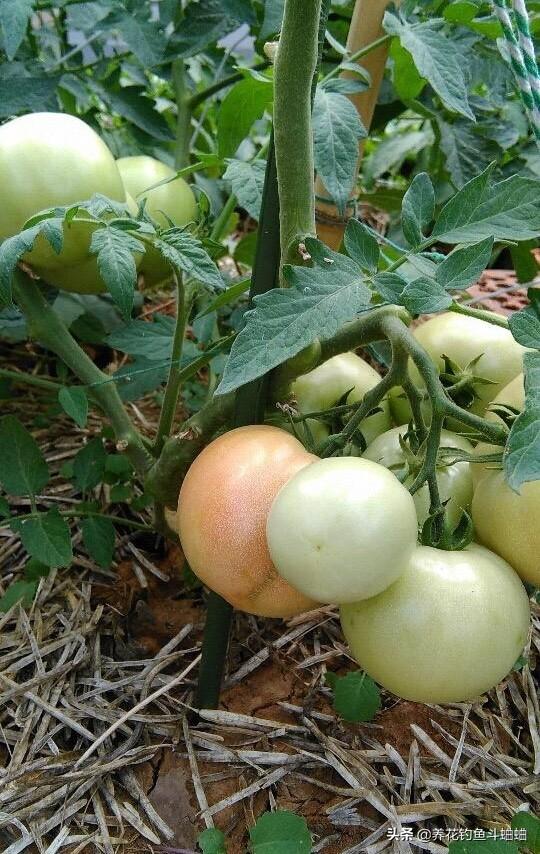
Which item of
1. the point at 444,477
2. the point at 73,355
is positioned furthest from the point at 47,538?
the point at 444,477

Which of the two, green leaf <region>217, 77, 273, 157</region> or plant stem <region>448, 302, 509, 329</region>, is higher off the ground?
green leaf <region>217, 77, 273, 157</region>

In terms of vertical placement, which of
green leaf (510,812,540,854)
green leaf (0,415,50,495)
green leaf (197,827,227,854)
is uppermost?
green leaf (0,415,50,495)

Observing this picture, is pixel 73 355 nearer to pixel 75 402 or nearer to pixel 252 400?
pixel 75 402

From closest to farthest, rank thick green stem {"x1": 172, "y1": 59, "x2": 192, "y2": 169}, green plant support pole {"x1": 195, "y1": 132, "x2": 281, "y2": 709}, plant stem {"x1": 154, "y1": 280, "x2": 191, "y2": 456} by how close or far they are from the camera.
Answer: green plant support pole {"x1": 195, "y1": 132, "x2": 281, "y2": 709}, plant stem {"x1": 154, "y1": 280, "x2": 191, "y2": 456}, thick green stem {"x1": 172, "y1": 59, "x2": 192, "y2": 169}

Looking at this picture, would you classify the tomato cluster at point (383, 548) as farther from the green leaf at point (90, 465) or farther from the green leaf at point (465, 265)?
the green leaf at point (90, 465)

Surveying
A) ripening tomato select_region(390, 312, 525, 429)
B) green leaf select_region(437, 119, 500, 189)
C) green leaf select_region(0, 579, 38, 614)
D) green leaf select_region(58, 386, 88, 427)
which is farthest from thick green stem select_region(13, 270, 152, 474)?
green leaf select_region(437, 119, 500, 189)

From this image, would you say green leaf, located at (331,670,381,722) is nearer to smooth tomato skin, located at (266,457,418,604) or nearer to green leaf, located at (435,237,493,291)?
smooth tomato skin, located at (266,457,418,604)
